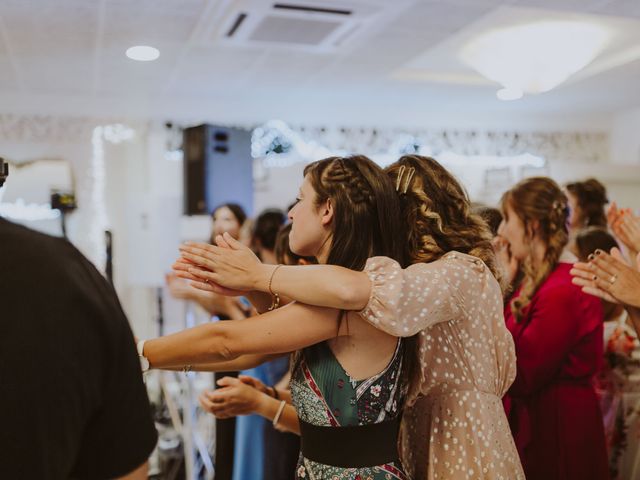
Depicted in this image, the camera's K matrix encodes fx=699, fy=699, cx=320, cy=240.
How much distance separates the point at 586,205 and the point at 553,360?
1699mm

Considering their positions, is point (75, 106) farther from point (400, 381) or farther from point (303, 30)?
Answer: point (400, 381)

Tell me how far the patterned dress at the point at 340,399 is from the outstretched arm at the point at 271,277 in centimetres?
16

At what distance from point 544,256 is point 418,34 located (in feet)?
7.79

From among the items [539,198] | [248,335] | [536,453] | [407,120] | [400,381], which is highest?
[407,120]

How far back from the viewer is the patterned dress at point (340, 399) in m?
1.31

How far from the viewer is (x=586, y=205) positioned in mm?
3482

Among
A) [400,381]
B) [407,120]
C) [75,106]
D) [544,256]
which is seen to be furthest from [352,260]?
[407,120]

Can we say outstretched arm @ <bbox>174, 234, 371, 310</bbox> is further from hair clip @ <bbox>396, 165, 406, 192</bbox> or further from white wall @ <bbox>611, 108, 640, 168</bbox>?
white wall @ <bbox>611, 108, 640, 168</bbox>

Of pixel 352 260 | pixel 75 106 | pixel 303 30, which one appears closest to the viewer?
pixel 352 260

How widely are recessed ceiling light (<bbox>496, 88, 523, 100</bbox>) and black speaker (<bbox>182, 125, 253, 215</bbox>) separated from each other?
2320mm

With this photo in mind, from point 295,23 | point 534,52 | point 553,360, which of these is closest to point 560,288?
point 553,360

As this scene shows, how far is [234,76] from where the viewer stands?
523 cm

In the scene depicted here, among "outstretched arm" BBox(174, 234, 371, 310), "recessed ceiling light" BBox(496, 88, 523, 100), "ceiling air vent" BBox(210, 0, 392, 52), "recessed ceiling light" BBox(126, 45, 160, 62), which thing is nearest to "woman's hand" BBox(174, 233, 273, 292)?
"outstretched arm" BBox(174, 234, 371, 310)

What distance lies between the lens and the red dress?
6.59 feet
